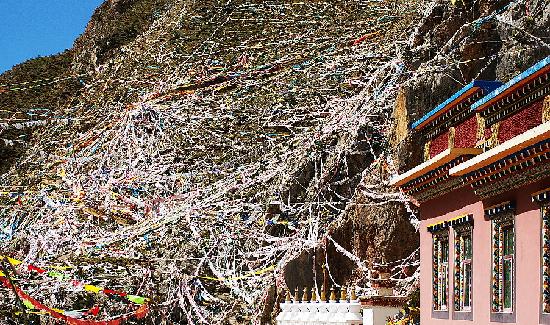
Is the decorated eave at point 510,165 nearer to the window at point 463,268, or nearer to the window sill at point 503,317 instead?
the window at point 463,268

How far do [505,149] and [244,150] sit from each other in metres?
28.7

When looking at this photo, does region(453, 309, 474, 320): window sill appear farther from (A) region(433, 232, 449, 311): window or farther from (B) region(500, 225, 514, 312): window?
(B) region(500, 225, 514, 312): window

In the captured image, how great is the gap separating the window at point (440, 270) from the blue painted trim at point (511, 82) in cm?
271

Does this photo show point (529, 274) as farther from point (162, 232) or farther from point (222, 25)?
point (222, 25)

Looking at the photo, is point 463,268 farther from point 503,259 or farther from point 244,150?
point 244,150

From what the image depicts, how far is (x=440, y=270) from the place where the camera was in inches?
683

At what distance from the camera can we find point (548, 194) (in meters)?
12.8

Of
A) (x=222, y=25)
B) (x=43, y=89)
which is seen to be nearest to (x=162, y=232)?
(x=222, y=25)

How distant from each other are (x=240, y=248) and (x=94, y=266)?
4.69 metres

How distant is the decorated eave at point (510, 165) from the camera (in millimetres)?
12430

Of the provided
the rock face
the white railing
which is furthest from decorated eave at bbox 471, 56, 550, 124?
the rock face

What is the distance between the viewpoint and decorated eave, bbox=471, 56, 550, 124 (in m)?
12.7

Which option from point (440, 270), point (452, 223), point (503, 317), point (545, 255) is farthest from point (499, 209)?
point (440, 270)

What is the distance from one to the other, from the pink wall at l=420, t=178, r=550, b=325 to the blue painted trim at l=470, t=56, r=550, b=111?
115 centimetres
